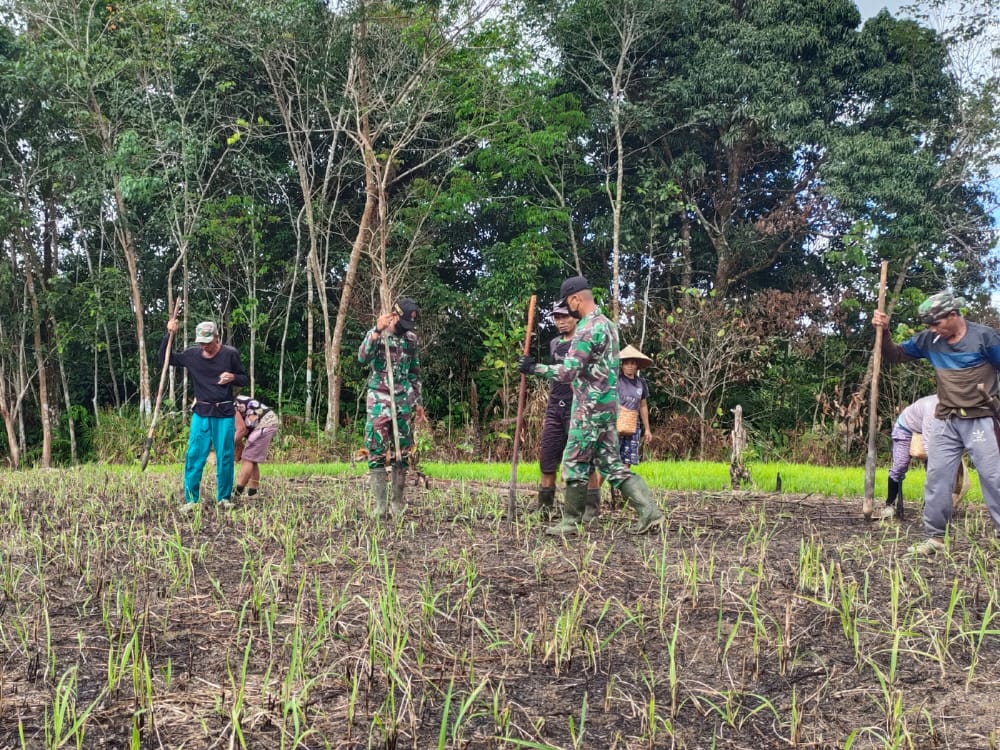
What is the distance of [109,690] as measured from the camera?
288 cm

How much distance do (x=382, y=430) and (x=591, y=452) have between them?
5.99 feet

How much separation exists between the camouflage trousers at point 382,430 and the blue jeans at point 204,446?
1318mm

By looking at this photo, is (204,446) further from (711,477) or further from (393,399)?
(711,477)

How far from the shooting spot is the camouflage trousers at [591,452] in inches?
216

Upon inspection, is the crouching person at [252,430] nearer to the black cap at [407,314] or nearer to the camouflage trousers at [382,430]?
the camouflage trousers at [382,430]

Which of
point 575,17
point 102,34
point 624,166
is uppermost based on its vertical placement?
point 575,17

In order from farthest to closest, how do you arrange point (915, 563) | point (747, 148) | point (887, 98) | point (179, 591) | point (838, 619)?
point (747, 148)
point (887, 98)
point (915, 563)
point (179, 591)
point (838, 619)

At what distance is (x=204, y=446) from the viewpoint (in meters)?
6.83

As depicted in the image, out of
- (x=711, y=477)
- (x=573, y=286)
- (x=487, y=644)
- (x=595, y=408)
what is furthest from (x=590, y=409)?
(x=711, y=477)

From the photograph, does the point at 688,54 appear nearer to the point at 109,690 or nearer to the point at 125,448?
the point at 125,448

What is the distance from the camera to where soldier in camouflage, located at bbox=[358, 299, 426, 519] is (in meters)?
6.29

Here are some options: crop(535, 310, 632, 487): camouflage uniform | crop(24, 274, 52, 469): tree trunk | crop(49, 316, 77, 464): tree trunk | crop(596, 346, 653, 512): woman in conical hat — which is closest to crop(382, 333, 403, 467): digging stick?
crop(535, 310, 632, 487): camouflage uniform

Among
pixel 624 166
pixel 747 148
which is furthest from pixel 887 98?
pixel 624 166

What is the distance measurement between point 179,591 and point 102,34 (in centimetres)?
1552
